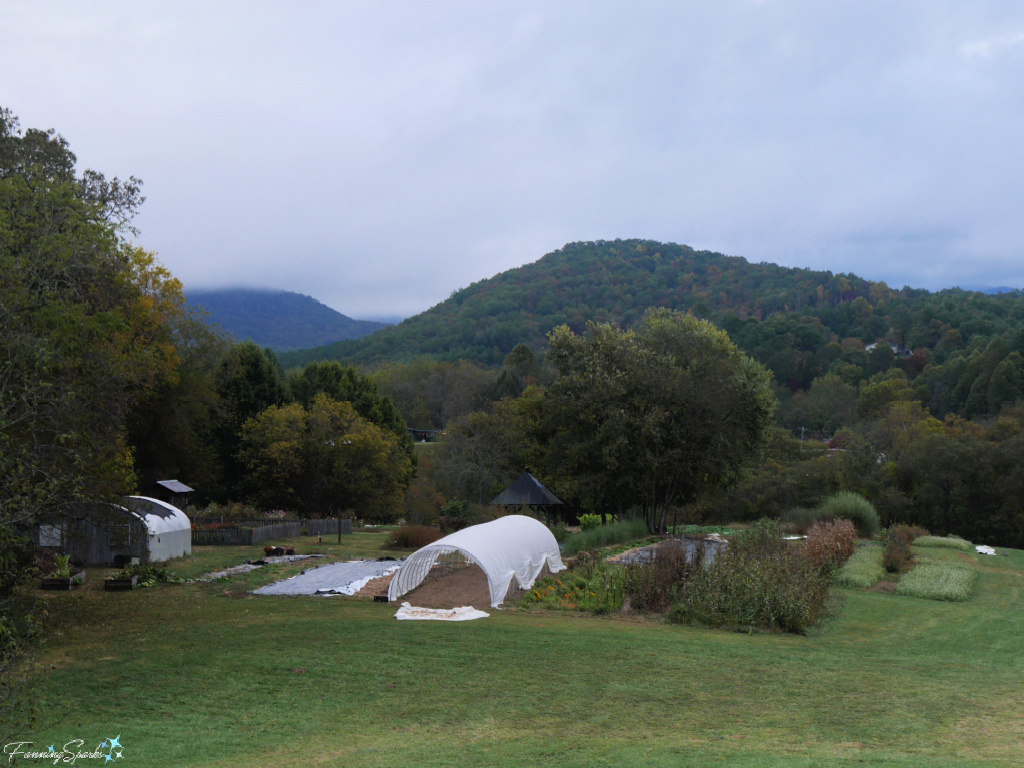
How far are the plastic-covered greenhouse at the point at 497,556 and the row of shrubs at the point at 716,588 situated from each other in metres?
0.62

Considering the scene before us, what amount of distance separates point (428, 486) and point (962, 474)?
34543 mm

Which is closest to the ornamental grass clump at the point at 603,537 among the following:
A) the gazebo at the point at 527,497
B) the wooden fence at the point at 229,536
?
the gazebo at the point at 527,497

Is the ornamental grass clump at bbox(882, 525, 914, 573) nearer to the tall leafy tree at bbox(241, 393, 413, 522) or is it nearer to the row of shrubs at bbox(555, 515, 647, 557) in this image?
the row of shrubs at bbox(555, 515, 647, 557)

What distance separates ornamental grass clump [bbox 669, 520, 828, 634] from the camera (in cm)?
1384

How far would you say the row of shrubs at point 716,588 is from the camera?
46.0 ft

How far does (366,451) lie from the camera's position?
42.0 meters

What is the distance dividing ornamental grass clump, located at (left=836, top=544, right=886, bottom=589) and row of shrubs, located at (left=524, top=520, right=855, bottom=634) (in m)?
0.43

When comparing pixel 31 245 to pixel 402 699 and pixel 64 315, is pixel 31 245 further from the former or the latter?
pixel 402 699

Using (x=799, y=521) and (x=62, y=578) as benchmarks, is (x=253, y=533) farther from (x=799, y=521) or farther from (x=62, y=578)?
(x=799, y=521)

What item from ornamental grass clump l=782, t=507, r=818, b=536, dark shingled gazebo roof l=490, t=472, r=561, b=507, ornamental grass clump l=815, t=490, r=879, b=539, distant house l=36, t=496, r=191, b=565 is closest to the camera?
distant house l=36, t=496, r=191, b=565

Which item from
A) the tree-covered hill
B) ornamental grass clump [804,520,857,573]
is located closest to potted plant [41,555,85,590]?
ornamental grass clump [804,520,857,573]

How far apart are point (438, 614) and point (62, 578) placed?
32.6 feet

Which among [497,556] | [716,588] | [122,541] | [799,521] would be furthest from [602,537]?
[122,541]

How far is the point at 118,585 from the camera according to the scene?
18.3m
